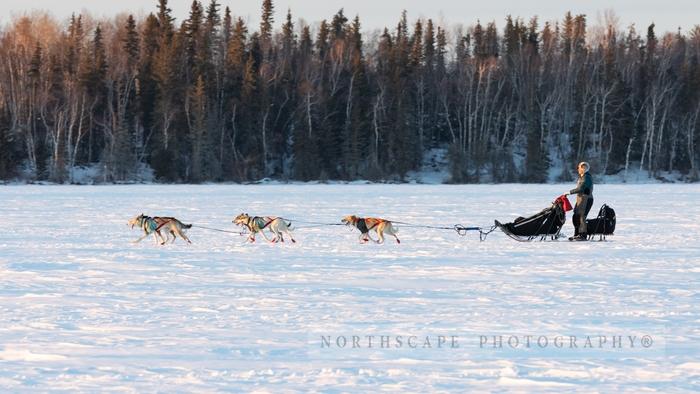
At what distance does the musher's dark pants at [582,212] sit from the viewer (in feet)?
45.7

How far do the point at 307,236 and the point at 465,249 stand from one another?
324 cm

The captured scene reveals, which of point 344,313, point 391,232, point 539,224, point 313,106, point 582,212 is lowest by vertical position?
point 344,313

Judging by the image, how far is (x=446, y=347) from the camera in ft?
20.4

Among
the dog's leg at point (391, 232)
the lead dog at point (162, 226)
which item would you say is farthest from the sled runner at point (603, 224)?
the lead dog at point (162, 226)

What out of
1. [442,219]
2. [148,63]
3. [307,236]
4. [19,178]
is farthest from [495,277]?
[148,63]

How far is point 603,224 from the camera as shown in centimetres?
1394

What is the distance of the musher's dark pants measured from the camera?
13930mm

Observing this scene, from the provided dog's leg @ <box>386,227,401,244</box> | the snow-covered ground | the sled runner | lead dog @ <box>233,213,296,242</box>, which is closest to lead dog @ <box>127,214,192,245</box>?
the snow-covered ground

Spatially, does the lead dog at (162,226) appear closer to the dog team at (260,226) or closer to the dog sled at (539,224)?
the dog team at (260,226)

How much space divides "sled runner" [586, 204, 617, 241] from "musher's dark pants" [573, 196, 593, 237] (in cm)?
9

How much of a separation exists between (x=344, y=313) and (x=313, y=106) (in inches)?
1949

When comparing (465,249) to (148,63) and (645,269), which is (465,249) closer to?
(645,269)

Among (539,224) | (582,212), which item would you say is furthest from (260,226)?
(582,212)

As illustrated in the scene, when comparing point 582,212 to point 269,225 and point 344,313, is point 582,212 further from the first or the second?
point 344,313
